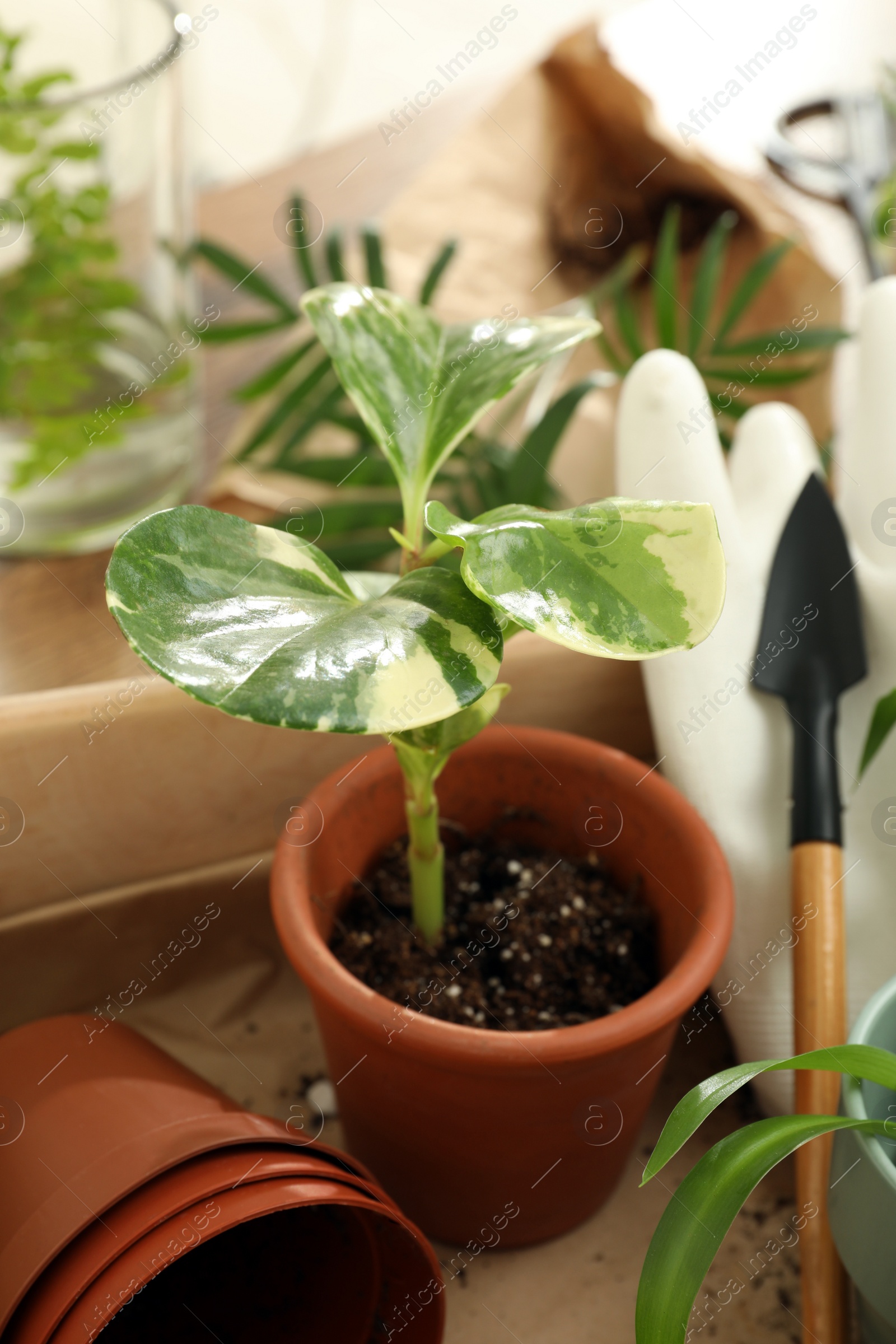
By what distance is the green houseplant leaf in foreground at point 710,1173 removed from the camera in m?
0.28

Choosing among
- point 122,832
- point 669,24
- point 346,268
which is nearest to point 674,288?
point 346,268

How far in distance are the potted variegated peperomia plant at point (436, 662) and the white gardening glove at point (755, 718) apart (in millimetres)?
46

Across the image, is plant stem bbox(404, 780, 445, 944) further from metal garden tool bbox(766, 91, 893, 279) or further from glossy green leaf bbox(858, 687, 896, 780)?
metal garden tool bbox(766, 91, 893, 279)

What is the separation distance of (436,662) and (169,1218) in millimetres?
173

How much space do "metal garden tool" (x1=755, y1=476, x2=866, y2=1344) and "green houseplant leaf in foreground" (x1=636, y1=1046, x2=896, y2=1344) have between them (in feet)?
0.27

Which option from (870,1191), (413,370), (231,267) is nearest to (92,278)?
(231,267)

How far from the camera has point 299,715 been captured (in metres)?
0.21

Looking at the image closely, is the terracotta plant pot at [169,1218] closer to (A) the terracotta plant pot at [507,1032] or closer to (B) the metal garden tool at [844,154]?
(A) the terracotta plant pot at [507,1032]

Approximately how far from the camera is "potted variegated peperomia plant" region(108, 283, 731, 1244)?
232 millimetres

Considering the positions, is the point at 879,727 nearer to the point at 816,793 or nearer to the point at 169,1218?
the point at 816,793

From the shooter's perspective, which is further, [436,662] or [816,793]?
[816,793]

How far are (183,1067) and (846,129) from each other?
2.64ft

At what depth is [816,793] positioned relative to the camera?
414mm

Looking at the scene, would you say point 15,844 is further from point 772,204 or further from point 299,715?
point 772,204
